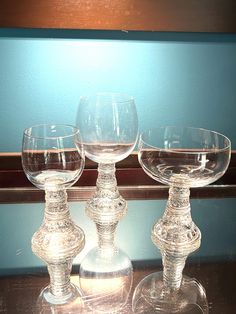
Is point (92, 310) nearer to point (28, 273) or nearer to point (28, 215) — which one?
point (28, 273)

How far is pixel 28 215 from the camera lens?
0.58m

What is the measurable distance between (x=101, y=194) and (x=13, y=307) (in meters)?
0.20

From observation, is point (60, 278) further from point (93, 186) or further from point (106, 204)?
point (93, 186)

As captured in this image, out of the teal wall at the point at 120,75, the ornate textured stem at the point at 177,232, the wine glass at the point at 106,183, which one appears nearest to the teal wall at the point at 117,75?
the teal wall at the point at 120,75

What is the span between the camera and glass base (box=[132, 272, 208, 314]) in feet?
1.39

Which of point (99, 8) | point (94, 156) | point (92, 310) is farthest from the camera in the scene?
point (99, 8)

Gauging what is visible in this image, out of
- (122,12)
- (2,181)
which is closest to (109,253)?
(2,181)

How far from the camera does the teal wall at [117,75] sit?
0.71 m

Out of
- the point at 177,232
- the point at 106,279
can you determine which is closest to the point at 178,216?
the point at 177,232

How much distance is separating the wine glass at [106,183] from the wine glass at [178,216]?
29 millimetres

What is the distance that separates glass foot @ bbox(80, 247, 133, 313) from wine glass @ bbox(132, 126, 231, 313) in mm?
19

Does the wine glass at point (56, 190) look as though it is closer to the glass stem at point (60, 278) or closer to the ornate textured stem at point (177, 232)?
the glass stem at point (60, 278)

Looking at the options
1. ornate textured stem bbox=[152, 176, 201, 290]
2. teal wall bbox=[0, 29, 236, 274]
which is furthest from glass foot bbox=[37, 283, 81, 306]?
teal wall bbox=[0, 29, 236, 274]

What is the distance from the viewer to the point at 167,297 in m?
0.44
